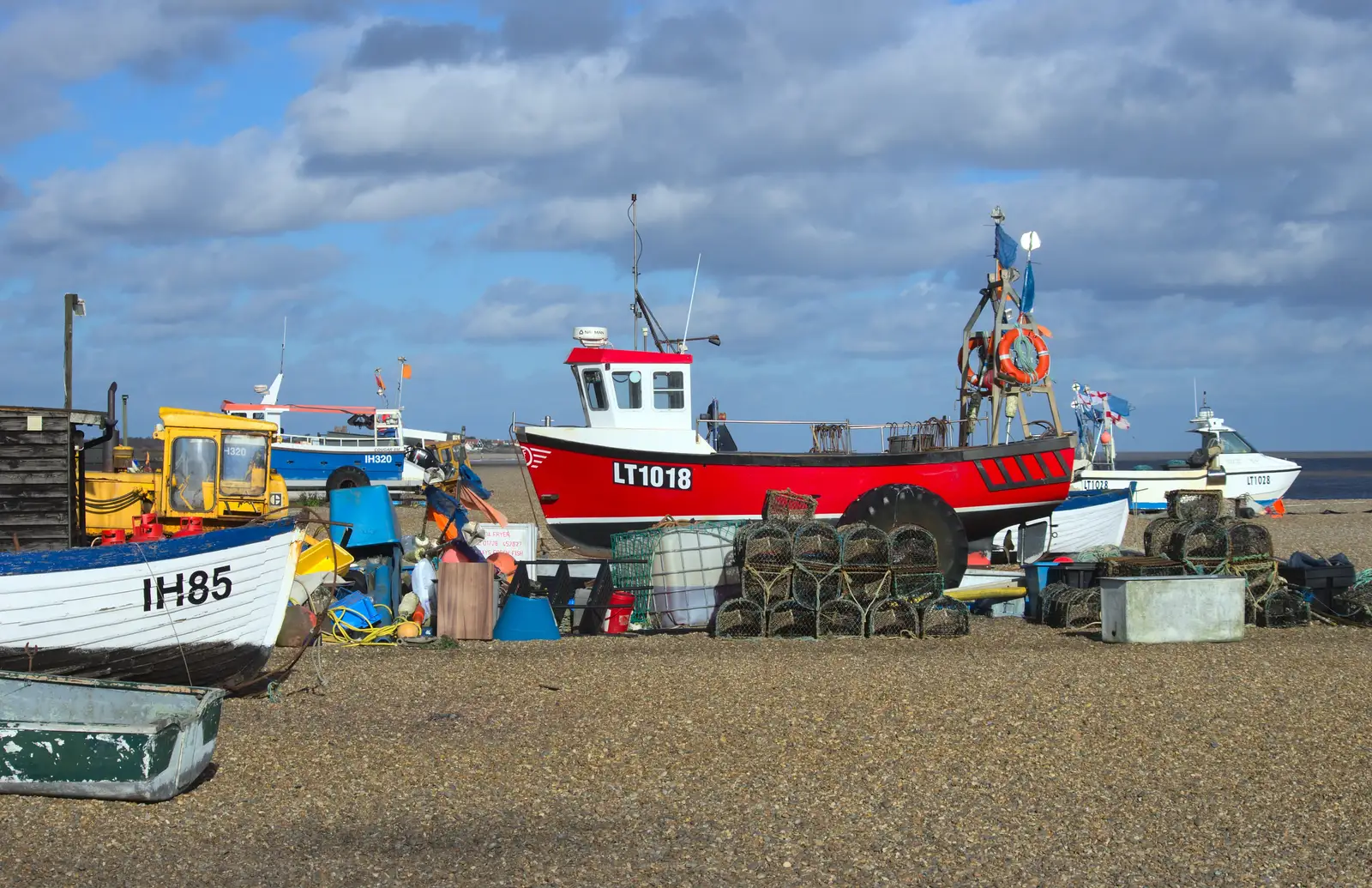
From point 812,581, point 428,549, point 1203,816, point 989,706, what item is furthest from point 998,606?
point 1203,816

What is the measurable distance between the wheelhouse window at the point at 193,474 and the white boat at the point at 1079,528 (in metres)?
11.3

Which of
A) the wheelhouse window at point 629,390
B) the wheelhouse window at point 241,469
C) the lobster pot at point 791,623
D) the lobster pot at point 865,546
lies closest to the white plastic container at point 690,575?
the lobster pot at point 791,623

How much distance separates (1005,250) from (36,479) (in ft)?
44.1

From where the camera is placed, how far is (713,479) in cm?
1739

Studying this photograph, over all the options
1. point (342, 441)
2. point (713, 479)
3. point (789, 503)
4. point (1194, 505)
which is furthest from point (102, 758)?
point (342, 441)

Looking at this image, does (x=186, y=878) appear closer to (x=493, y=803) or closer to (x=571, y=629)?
(x=493, y=803)

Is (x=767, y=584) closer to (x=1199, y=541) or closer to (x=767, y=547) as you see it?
(x=767, y=547)

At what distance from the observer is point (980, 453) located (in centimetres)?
1786

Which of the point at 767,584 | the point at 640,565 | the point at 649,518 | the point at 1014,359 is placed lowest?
the point at 767,584

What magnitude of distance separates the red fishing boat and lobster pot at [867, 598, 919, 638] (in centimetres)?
479

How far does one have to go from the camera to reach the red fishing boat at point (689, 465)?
1741 centimetres

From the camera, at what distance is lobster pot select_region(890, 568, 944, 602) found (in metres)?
12.3

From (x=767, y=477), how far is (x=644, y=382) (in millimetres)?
2165

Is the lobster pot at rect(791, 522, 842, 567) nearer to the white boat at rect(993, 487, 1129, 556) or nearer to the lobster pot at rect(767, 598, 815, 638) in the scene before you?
the lobster pot at rect(767, 598, 815, 638)
